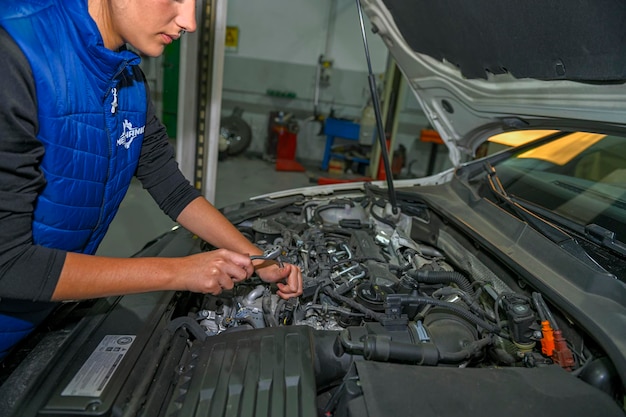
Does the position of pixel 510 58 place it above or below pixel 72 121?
above

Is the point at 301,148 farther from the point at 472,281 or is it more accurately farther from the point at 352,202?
the point at 472,281

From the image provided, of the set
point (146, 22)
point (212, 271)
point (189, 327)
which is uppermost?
point (146, 22)

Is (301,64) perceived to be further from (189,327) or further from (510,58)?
(189,327)

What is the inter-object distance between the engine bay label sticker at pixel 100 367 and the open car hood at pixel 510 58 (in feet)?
4.47

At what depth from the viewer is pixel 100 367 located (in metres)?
0.92

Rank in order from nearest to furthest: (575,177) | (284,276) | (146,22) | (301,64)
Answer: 1. (146,22)
2. (284,276)
3. (575,177)
4. (301,64)

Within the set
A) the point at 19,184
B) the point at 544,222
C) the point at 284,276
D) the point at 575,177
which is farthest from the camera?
the point at 575,177

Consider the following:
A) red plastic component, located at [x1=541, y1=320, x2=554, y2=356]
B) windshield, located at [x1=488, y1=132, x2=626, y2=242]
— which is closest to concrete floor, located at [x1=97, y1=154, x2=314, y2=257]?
windshield, located at [x1=488, y1=132, x2=626, y2=242]

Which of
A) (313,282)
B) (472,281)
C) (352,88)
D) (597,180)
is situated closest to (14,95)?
(313,282)

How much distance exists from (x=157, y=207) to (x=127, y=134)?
10.2 ft

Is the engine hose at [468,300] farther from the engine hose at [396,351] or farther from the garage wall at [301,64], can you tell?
the garage wall at [301,64]

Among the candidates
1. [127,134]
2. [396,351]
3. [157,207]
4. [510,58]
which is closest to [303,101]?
[157,207]

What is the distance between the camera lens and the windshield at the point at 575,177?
1.38 m

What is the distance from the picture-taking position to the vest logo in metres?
1.15
